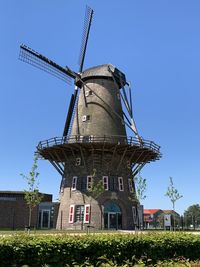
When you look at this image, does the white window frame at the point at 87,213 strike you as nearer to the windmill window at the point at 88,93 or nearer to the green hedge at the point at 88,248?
the windmill window at the point at 88,93

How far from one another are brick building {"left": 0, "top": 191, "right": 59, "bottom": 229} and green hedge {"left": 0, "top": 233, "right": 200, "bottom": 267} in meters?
24.6

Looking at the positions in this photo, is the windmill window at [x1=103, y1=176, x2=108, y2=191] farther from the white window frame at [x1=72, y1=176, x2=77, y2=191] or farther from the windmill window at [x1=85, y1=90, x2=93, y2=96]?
the windmill window at [x1=85, y1=90, x2=93, y2=96]

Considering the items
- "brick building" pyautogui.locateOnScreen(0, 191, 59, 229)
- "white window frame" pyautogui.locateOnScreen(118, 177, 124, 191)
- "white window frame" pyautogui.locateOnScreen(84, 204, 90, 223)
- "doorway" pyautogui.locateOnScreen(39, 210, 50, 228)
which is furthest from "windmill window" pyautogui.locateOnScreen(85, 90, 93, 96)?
"doorway" pyautogui.locateOnScreen(39, 210, 50, 228)

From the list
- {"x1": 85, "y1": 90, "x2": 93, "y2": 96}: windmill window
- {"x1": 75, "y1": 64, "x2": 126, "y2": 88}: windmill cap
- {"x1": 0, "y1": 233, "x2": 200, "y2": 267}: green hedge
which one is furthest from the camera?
{"x1": 75, "y1": 64, "x2": 126, "y2": 88}: windmill cap

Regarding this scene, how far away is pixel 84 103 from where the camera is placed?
35750 millimetres

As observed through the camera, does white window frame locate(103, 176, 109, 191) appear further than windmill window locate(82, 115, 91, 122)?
No

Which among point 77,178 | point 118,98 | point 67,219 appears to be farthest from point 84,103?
point 67,219

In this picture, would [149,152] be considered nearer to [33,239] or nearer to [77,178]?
[77,178]

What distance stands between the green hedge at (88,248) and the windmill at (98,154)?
17858 mm

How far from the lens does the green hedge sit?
9562 mm

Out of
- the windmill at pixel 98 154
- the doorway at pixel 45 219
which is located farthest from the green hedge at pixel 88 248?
the doorway at pixel 45 219

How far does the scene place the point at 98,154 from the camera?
33.4 m

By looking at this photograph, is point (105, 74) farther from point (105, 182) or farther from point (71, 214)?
point (71, 214)

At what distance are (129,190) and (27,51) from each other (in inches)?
686
